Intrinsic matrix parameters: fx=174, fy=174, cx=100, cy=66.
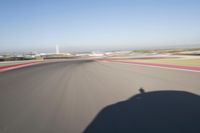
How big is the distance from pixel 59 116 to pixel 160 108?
104 inches

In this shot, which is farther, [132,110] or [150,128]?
[132,110]

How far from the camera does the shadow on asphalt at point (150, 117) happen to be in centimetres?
342

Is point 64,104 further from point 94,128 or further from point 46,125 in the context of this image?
point 94,128

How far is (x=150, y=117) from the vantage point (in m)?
4.01

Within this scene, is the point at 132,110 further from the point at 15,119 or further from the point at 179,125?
the point at 15,119

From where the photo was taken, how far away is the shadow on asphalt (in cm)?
342

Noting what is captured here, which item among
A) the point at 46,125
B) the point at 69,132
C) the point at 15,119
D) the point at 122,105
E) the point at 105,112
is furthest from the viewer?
the point at 122,105

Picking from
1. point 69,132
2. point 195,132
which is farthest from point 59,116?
point 195,132

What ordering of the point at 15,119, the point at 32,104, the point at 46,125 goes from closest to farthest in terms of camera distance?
the point at 46,125 < the point at 15,119 < the point at 32,104

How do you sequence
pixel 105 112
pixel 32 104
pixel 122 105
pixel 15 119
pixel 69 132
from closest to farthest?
pixel 69 132
pixel 15 119
pixel 105 112
pixel 122 105
pixel 32 104

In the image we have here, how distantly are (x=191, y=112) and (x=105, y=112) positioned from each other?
2102mm

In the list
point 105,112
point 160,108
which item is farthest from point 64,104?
point 160,108

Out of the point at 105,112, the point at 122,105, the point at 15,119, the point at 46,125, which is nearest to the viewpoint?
the point at 46,125

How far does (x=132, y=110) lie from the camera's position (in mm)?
4551
